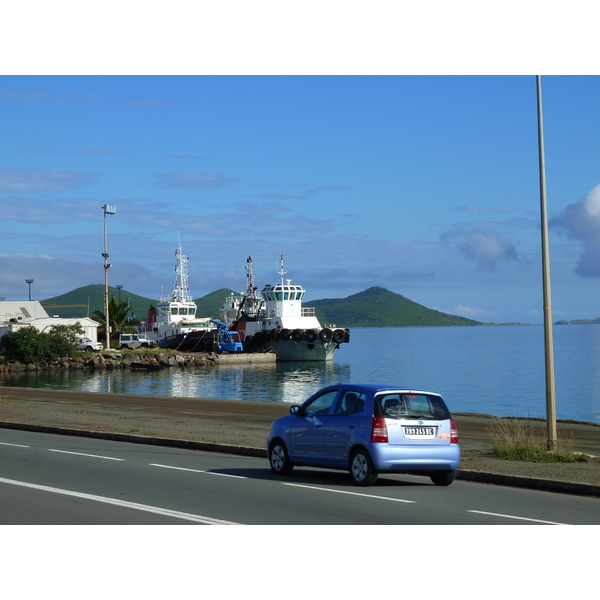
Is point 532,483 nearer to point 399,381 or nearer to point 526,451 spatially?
point 526,451

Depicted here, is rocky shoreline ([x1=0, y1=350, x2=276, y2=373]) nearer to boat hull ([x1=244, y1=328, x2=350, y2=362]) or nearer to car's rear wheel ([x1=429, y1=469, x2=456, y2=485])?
boat hull ([x1=244, y1=328, x2=350, y2=362])

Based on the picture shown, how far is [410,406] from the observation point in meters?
11.8

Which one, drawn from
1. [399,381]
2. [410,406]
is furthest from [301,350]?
[410,406]

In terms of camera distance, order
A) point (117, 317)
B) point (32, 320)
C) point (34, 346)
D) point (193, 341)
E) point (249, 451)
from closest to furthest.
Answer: point (249, 451) < point (34, 346) < point (32, 320) < point (193, 341) < point (117, 317)

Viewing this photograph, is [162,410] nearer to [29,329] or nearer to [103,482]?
[103,482]

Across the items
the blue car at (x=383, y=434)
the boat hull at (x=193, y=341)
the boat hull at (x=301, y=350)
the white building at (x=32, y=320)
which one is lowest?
the blue car at (x=383, y=434)

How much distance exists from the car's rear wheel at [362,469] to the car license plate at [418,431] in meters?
0.67

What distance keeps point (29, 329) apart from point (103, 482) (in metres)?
71.1

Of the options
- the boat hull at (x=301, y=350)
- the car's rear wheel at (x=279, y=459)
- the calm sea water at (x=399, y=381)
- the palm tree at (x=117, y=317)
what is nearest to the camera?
the car's rear wheel at (x=279, y=459)

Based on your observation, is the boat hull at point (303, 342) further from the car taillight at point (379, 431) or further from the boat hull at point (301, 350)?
the car taillight at point (379, 431)

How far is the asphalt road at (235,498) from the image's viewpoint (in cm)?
884

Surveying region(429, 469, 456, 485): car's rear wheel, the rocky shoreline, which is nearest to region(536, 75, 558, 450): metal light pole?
region(429, 469, 456, 485): car's rear wheel

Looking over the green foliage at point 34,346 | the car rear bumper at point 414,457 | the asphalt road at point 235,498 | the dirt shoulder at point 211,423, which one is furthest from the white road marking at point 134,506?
the green foliage at point 34,346

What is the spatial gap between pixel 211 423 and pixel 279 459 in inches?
416
